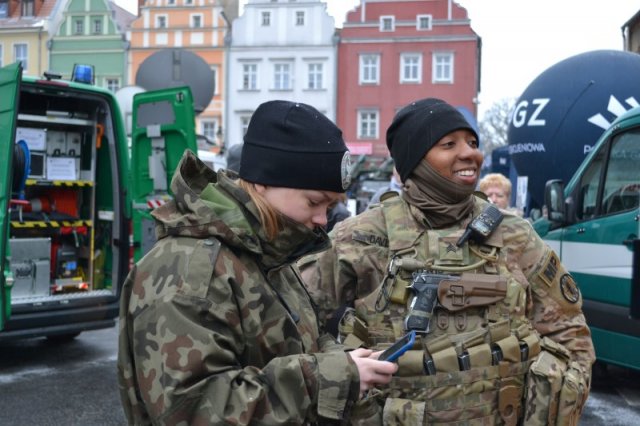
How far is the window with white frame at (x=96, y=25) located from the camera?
1688 inches

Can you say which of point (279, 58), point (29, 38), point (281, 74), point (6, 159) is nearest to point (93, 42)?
point (29, 38)

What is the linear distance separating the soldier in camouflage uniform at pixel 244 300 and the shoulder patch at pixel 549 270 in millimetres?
921

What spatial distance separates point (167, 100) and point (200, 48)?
3554cm

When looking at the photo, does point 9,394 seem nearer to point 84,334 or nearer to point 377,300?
point 84,334

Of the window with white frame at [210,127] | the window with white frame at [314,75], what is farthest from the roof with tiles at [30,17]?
the window with white frame at [314,75]

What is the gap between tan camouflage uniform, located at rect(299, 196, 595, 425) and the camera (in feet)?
7.78

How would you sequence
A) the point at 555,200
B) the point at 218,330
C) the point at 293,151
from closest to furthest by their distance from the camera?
the point at 218,330, the point at 293,151, the point at 555,200

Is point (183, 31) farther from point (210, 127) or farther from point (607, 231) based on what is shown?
point (607, 231)

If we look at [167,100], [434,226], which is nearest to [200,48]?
[167,100]

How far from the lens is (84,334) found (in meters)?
7.87

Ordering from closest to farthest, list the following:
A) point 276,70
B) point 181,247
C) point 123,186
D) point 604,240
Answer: point 181,247 → point 604,240 → point 123,186 → point 276,70

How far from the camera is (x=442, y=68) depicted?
39.9 metres

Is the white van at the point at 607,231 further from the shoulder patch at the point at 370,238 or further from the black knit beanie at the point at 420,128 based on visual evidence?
the shoulder patch at the point at 370,238

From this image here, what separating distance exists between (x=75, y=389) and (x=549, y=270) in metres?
4.23
